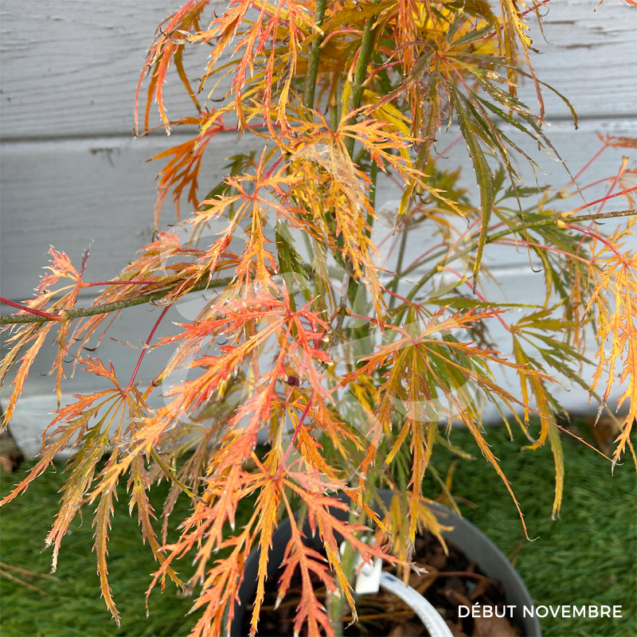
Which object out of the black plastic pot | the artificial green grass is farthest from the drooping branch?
the artificial green grass

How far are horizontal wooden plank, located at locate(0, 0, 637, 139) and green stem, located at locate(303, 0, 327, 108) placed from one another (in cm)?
45

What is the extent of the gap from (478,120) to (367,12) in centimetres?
10

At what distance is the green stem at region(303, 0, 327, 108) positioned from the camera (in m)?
0.32

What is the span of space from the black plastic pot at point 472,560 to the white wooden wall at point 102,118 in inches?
16.9

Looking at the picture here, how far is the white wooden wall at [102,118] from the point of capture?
0.69 m

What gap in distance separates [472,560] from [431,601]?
0.27 feet

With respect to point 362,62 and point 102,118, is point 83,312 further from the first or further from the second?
point 102,118

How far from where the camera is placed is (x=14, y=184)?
79 cm

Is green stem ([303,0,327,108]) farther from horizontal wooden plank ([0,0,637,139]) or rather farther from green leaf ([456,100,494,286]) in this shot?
horizontal wooden plank ([0,0,637,139])

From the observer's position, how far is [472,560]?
Result: 68cm

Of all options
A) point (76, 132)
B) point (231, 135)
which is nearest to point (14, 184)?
point (76, 132)

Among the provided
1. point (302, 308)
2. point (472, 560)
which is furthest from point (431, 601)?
point (302, 308)

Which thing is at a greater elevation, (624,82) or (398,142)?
(624,82)

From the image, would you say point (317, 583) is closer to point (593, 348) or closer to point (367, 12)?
point (367, 12)
